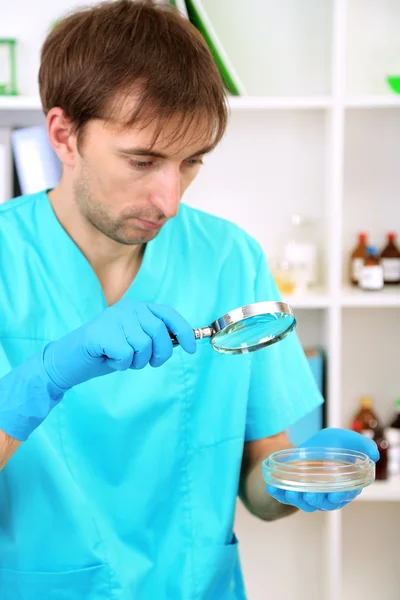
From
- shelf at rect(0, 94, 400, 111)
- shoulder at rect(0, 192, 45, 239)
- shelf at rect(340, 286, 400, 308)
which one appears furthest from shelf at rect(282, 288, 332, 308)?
shoulder at rect(0, 192, 45, 239)

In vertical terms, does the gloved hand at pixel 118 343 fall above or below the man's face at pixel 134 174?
below

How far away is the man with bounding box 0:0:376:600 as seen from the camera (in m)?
1.16

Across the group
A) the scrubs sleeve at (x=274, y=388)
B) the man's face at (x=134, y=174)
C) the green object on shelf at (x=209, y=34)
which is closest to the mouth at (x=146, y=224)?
the man's face at (x=134, y=174)

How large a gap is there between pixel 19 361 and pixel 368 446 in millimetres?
569

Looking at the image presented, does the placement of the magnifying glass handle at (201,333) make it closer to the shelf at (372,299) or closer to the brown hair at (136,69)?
the brown hair at (136,69)

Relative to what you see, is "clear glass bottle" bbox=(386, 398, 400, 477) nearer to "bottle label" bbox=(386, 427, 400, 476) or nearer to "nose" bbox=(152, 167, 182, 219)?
"bottle label" bbox=(386, 427, 400, 476)

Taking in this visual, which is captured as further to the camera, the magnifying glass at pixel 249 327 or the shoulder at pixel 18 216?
the shoulder at pixel 18 216

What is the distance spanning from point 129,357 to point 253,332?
0.20 metres

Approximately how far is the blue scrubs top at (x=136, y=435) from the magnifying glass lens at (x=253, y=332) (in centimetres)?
21

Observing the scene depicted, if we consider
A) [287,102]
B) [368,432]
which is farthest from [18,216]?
[368,432]

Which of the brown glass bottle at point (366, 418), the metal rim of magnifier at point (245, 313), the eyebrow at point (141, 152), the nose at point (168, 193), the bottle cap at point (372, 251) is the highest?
the eyebrow at point (141, 152)

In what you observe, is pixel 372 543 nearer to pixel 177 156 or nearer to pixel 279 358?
pixel 279 358

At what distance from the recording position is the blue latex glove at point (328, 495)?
1.16 metres

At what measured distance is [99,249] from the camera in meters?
1.37
